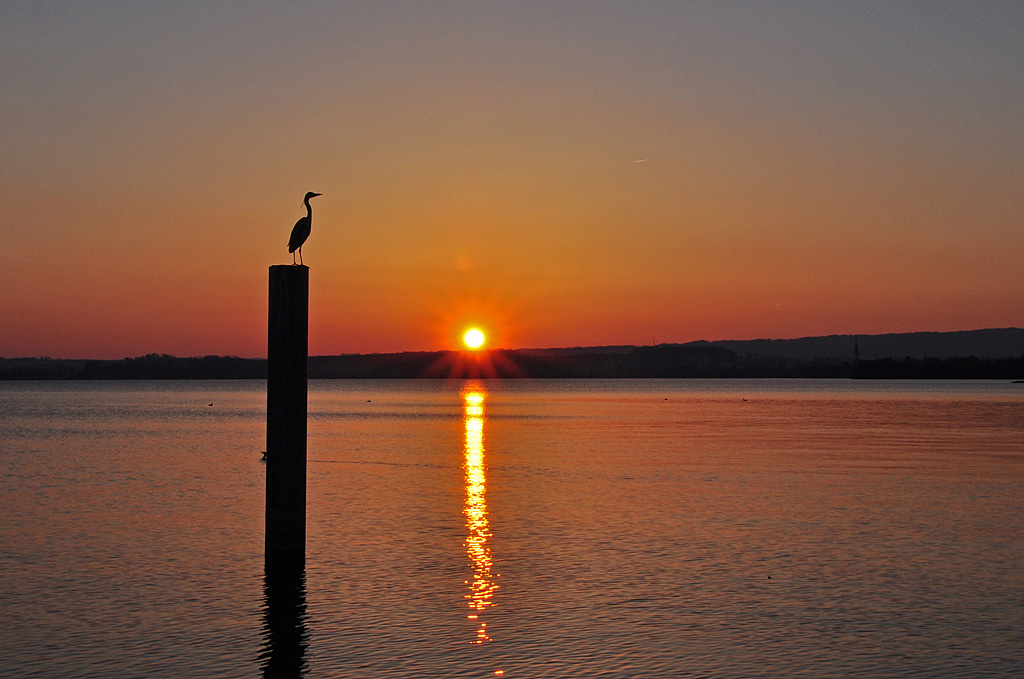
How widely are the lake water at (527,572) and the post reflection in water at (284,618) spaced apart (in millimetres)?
55

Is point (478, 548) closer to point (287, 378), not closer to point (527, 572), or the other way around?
point (527, 572)

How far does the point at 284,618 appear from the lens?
15.6 m

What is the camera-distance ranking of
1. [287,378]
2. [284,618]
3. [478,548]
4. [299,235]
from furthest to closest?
[478,548] → [299,235] → [287,378] → [284,618]

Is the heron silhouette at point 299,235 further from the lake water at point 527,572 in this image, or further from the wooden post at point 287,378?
the lake water at point 527,572

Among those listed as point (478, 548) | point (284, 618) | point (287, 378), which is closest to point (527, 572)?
point (478, 548)

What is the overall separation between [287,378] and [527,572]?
5.88 meters

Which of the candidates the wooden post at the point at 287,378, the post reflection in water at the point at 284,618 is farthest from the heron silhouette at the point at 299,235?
the post reflection in water at the point at 284,618

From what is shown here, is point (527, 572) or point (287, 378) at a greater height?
point (287, 378)

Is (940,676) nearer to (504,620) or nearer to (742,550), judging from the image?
(504,620)

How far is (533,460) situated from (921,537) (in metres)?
24.1

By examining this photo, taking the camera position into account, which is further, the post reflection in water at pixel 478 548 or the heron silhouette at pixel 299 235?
the heron silhouette at pixel 299 235

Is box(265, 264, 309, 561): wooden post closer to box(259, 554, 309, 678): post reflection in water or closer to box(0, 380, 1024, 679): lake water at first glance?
box(259, 554, 309, 678): post reflection in water

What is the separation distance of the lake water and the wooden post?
2022 millimetres

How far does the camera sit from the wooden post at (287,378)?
16.3 metres
